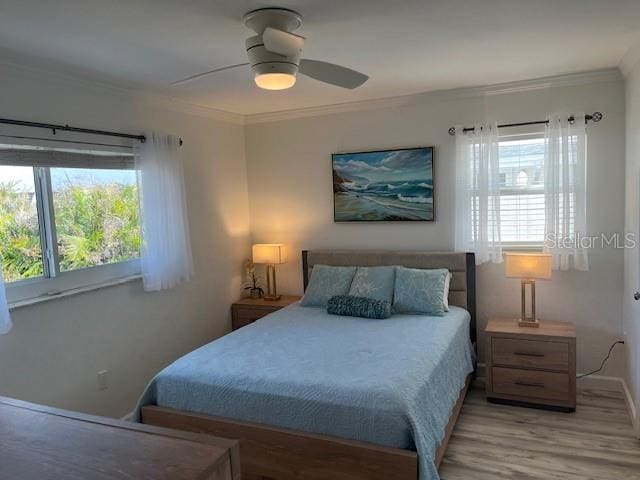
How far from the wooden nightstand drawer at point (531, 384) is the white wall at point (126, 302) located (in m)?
2.46

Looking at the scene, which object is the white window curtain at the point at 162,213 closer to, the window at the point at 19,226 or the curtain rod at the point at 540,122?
the window at the point at 19,226

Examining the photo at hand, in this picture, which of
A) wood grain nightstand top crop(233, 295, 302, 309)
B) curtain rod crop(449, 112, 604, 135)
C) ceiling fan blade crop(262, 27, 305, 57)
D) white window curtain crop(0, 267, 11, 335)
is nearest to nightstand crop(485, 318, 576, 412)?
curtain rod crop(449, 112, 604, 135)

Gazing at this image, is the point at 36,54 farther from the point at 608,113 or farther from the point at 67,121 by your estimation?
the point at 608,113

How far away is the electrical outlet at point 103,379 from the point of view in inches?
126

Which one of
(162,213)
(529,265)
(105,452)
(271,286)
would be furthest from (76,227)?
(529,265)

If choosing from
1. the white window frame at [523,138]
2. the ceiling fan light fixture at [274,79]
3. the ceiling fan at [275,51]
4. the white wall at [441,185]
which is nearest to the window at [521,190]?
the white window frame at [523,138]

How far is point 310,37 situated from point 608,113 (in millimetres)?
2364

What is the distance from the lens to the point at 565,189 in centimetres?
351

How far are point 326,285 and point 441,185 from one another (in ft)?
4.23

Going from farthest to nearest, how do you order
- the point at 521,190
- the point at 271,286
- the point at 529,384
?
the point at 271,286
the point at 521,190
the point at 529,384

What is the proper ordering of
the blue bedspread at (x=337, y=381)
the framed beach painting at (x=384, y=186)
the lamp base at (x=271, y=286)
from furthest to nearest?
the lamp base at (x=271, y=286)
the framed beach painting at (x=384, y=186)
the blue bedspread at (x=337, y=381)

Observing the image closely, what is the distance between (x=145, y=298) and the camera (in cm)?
357

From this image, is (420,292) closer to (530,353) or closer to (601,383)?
(530,353)

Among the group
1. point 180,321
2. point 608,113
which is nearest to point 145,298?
point 180,321
